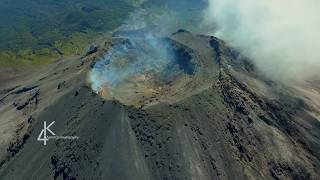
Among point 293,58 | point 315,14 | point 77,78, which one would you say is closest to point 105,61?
point 77,78

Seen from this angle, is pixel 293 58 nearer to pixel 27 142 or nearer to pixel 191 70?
pixel 191 70
